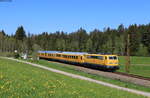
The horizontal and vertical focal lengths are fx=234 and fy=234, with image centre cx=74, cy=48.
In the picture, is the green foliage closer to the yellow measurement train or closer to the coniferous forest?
the coniferous forest

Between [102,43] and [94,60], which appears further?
[102,43]

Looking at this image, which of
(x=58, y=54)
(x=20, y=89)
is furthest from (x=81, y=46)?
(x=20, y=89)

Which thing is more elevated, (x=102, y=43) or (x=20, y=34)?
(x=20, y=34)

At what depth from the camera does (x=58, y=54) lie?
203 ft

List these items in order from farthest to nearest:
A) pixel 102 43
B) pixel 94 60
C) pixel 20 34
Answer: pixel 20 34 < pixel 102 43 < pixel 94 60

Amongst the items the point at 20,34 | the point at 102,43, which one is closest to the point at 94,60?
the point at 102,43

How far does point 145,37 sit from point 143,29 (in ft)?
21.6

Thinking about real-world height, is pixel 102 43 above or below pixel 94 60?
above

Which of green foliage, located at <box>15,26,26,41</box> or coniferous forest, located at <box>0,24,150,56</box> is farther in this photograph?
green foliage, located at <box>15,26,26,41</box>

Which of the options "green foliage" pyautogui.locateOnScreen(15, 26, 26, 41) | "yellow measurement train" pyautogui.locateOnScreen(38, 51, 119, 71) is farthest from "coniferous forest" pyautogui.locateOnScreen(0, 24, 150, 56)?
"yellow measurement train" pyautogui.locateOnScreen(38, 51, 119, 71)

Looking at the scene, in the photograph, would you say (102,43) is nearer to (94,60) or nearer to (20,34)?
(20,34)

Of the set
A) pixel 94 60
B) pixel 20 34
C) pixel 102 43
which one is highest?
pixel 20 34

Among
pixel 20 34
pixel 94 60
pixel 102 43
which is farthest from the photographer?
pixel 20 34

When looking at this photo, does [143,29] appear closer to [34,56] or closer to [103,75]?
[34,56]
